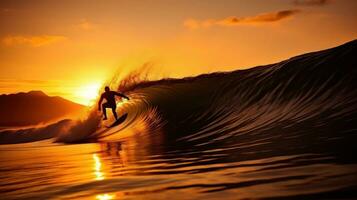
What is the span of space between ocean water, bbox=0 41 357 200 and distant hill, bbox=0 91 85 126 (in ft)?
317

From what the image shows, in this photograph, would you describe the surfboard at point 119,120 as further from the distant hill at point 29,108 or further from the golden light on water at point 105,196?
the distant hill at point 29,108

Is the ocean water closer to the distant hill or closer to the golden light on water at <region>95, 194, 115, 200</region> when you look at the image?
the golden light on water at <region>95, 194, 115, 200</region>

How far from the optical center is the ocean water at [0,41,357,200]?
3.59 m

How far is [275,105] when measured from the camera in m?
11.3

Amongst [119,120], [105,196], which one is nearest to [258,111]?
[119,120]

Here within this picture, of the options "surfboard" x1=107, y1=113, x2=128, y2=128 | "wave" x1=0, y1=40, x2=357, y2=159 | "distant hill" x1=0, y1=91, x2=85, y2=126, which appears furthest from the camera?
"distant hill" x1=0, y1=91, x2=85, y2=126

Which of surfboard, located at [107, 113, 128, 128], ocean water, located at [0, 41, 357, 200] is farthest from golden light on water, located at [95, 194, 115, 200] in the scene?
surfboard, located at [107, 113, 128, 128]

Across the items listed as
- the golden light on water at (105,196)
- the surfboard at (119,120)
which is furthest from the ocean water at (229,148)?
the surfboard at (119,120)

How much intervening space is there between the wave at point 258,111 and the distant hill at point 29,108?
9307 cm

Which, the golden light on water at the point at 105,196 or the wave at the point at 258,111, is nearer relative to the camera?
the golden light on water at the point at 105,196

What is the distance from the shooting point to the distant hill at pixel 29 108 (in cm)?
11056

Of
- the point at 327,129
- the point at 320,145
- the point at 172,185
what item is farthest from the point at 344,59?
the point at 172,185

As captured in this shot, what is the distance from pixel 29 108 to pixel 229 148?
115 metres

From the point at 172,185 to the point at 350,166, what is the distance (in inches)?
62.3
